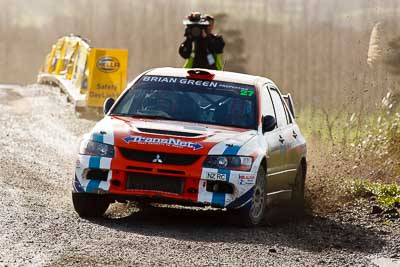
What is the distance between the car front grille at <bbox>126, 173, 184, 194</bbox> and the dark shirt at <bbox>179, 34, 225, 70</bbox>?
5.77m

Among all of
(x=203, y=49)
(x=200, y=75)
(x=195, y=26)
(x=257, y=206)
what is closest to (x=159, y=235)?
(x=257, y=206)

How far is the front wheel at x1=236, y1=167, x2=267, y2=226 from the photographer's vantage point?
11.4 meters

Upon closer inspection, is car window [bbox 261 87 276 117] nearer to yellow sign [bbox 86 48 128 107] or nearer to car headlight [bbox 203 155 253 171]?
car headlight [bbox 203 155 253 171]

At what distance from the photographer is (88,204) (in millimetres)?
11445

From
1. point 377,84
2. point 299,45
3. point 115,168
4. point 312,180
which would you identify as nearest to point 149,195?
point 115,168

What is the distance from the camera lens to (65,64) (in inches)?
1123

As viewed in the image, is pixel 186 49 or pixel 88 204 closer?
pixel 88 204

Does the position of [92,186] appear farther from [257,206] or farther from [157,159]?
[257,206]

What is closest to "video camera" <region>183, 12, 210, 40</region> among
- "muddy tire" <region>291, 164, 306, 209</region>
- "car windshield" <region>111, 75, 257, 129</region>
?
"muddy tire" <region>291, 164, 306, 209</region>

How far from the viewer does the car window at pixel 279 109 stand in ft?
43.2

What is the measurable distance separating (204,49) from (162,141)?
5.79 meters

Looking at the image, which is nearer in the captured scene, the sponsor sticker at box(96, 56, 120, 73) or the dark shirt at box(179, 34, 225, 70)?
the dark shirt at box(179, 34, 225, 70)

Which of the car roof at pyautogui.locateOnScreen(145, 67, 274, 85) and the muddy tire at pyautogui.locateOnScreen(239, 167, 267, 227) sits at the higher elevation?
the car roof at pyautogui.locateOnScreen(145, 67, 274, 85)

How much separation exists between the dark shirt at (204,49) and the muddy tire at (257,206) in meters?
5.11
